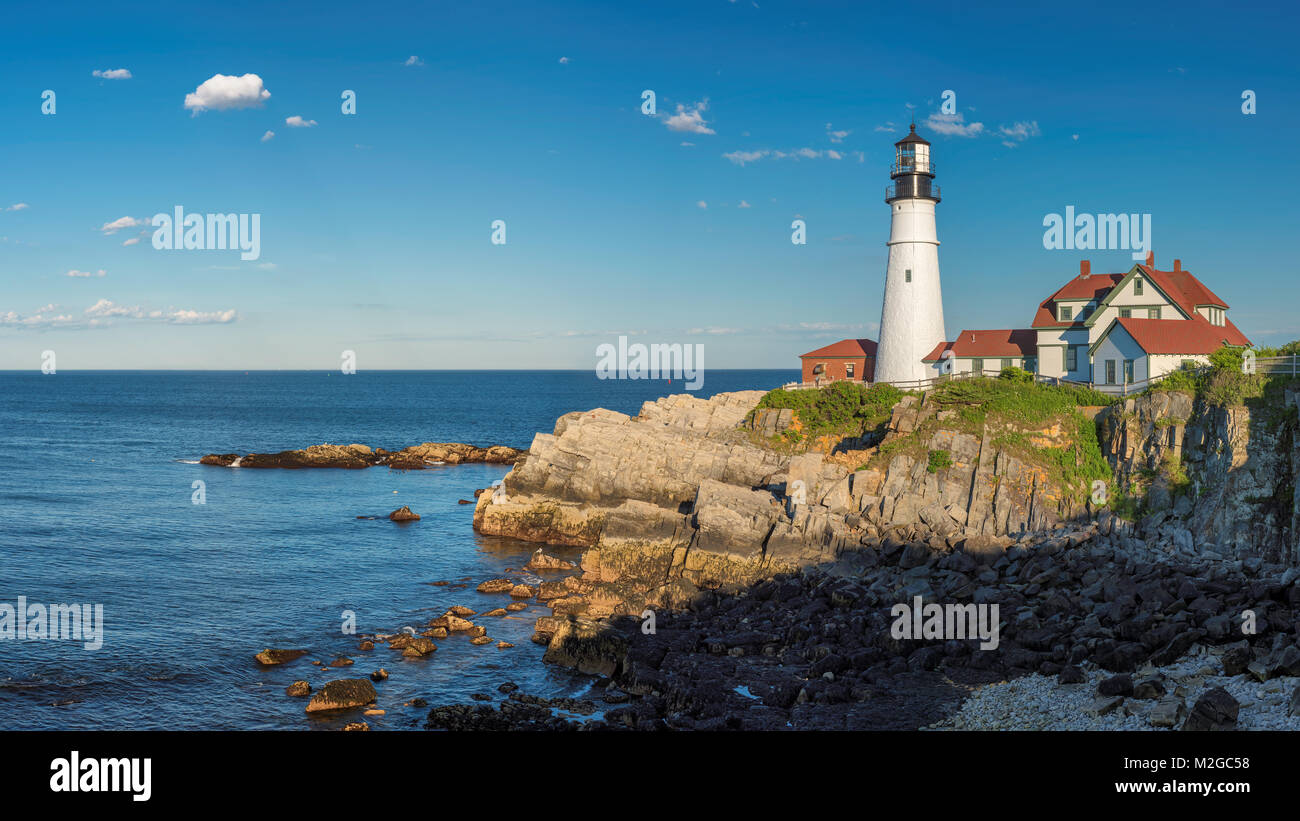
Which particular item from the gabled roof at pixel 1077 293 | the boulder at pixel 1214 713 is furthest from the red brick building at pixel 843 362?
the boulder at pixel 1214 713

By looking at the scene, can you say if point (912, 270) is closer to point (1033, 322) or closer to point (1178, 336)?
point (1033, 322)

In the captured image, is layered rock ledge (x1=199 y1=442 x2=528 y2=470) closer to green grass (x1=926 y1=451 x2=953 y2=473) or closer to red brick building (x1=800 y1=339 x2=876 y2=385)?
red brick building (x1=800 y1=339 x2=876 y2=385)

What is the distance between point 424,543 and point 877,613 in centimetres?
2449

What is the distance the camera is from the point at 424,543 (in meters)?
43.4

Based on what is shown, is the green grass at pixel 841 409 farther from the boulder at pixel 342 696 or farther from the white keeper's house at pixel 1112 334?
the boulder at pixel 342 696

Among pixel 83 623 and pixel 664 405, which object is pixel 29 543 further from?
pixel 664 405

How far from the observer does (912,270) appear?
50.9 m

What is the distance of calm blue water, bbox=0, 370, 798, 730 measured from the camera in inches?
936

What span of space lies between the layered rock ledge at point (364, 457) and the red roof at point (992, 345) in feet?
116

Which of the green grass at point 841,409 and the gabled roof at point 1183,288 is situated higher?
the gabled roof at point 1183,288

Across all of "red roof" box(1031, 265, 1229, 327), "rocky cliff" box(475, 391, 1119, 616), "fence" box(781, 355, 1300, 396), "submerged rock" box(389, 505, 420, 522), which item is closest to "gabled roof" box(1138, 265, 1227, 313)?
"red roof" box(1031, 265, 1229, 327)

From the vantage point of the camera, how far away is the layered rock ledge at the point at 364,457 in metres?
71.1

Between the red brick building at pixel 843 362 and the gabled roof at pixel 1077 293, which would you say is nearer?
the gabled roof at pixel 1077 293

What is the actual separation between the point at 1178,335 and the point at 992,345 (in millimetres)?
11550
